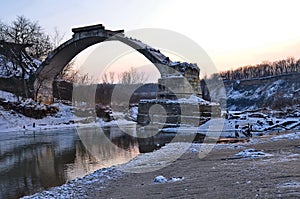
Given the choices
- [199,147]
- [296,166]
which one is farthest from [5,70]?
[296,166]

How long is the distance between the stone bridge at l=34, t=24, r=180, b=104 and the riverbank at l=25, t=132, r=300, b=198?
73.1 ft

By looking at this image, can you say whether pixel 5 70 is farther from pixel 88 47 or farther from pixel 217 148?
pixel 217 148

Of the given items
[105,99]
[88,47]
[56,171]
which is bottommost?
[56,171]

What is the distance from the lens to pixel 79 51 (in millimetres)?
40406

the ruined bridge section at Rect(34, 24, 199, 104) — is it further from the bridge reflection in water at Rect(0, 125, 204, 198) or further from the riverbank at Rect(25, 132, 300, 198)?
the riverbank at Rect(25, 132, 300, 198)

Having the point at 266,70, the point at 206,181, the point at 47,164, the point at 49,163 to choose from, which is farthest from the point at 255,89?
the point at 206,181

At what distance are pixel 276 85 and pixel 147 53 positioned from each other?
80.1m

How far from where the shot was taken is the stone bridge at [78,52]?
34.1 metres

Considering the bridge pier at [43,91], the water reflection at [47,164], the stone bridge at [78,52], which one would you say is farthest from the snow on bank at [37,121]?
the water reflection at [47,164]

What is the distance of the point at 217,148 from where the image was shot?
14.8 metres

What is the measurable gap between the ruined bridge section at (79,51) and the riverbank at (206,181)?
843 inches

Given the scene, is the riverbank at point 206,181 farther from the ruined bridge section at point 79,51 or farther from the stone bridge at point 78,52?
the stone bridge at point 78,52

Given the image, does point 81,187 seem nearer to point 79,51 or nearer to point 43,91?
point 79,51

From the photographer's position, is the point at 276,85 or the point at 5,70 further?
the point at 276,85
